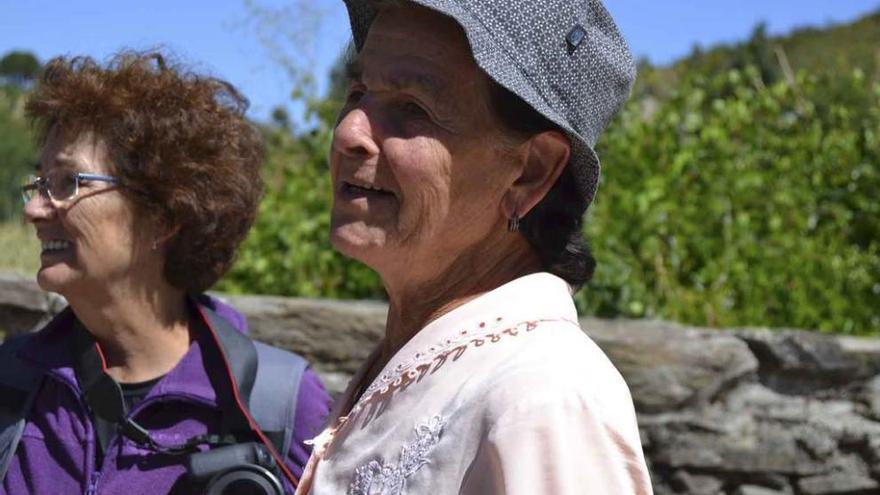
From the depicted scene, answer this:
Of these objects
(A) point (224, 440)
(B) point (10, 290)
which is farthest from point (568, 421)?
(B) point (10, 290)

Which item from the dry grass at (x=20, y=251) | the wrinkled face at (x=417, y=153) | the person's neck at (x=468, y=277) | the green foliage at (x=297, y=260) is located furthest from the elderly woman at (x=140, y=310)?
the dry grass at (x=20, y=251)

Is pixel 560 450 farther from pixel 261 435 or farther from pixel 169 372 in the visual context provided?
pixel 169 372

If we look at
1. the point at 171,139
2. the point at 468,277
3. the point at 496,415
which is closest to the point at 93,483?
the point at 171,139

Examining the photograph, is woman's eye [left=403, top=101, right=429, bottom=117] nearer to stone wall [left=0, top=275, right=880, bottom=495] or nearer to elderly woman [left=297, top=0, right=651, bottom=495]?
elderly woman [left=297, top=0, right=651, bottom=495]

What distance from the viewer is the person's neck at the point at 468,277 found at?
5.65ft

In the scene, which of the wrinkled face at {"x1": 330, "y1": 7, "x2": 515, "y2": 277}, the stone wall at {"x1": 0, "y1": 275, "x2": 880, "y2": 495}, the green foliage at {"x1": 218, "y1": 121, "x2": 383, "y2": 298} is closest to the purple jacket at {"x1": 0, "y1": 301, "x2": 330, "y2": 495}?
the wrinkled face at {"x1": 330, "y1": 7, "x2": 515, "y2": 277}

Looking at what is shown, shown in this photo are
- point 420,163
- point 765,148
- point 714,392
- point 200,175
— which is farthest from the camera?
point 765,148

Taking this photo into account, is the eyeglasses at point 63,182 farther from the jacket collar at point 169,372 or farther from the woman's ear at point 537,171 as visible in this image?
the woman's ear at point 537,171

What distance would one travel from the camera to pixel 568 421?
1.34 meters

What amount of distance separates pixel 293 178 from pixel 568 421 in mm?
4239

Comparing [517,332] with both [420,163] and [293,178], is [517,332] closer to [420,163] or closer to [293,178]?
[420,163]

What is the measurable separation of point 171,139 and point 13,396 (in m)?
0.68

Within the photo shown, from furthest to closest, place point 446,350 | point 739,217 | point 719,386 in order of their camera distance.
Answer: point 739,217 → point 719,386 → point 446,350

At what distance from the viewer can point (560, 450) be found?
132cm
